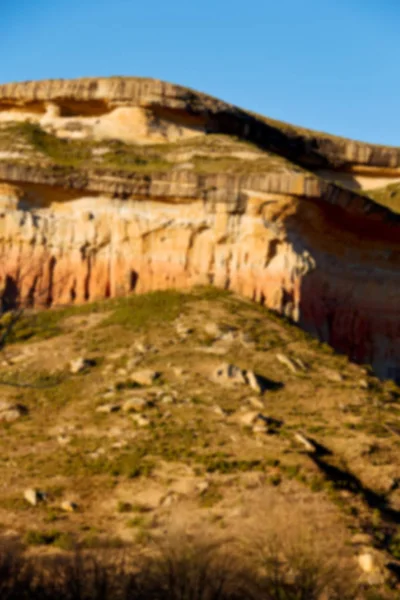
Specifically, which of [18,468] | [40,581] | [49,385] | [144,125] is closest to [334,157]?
[144,125]

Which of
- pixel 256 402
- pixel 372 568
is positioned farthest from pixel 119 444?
pixel 372 568

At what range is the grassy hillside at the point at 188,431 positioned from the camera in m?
17.8

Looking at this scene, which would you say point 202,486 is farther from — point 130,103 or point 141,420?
point 130,103

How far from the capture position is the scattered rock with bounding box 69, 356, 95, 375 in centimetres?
2572

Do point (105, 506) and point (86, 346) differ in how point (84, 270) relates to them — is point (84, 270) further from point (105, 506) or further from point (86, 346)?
point (105, 506)

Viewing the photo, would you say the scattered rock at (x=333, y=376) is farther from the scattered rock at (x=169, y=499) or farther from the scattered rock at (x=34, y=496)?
the scattered rock at (x=34, y=496)

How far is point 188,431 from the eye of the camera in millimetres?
21422

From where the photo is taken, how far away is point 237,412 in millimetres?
22766

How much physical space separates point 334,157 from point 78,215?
17687 mm

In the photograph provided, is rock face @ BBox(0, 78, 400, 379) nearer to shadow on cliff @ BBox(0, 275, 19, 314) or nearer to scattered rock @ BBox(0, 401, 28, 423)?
shadow on cliff @ BBox(0, 275, 19, 314)

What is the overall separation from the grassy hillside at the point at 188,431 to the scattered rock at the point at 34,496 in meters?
0.16

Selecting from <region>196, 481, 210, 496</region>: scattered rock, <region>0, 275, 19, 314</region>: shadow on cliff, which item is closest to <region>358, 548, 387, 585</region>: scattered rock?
<region>196, 481, 210, 496</region>: scattered rock

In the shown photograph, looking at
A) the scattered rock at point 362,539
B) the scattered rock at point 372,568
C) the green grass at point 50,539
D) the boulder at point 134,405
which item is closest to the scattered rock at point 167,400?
the boulder at point 134,405

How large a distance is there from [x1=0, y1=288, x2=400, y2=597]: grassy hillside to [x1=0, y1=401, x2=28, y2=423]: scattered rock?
0.18 m
